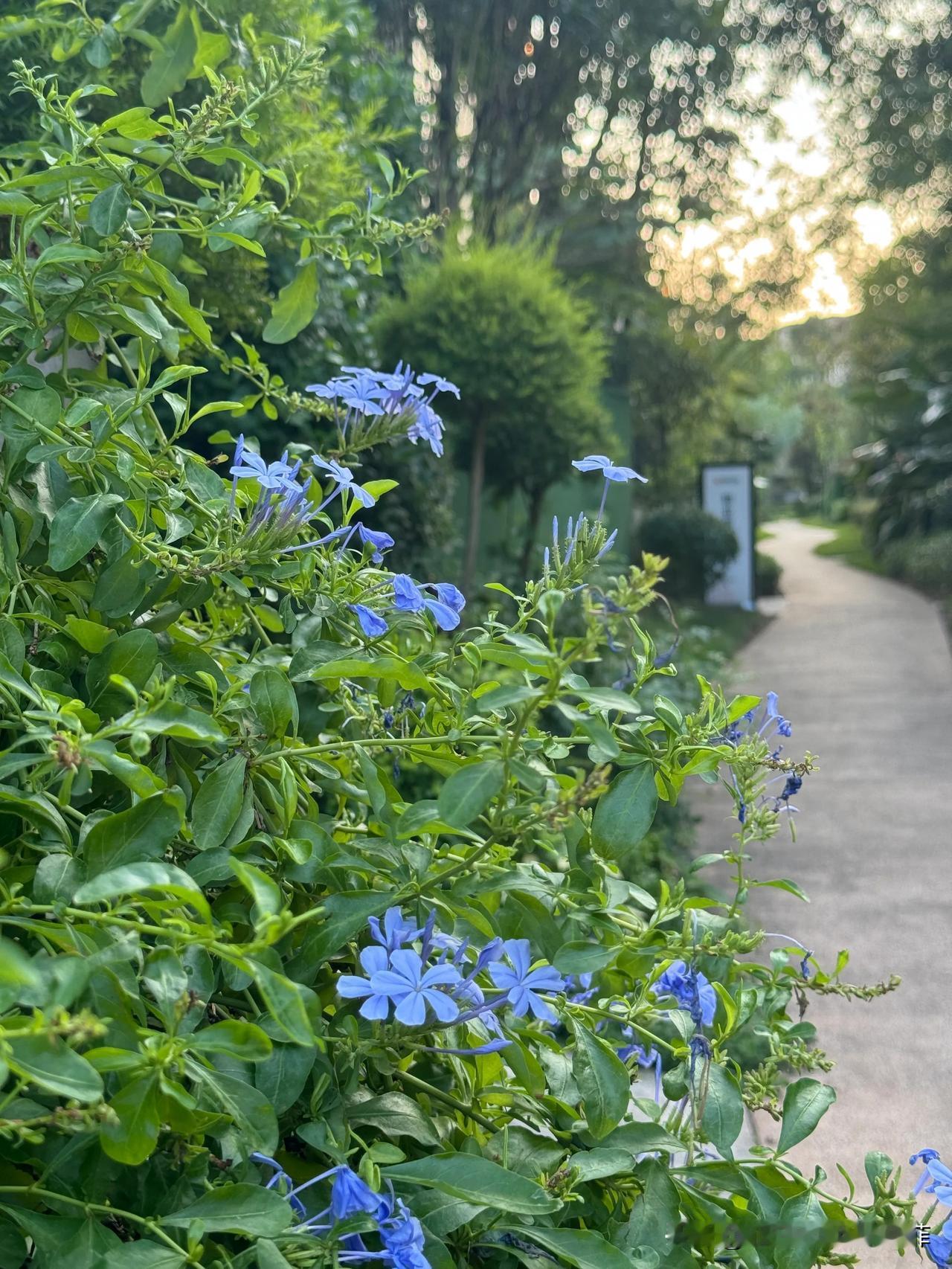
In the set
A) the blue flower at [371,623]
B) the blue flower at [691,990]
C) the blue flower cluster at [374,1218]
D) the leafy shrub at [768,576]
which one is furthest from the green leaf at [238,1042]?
the leafy shrub at [768,576]

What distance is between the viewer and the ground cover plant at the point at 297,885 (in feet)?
2.30

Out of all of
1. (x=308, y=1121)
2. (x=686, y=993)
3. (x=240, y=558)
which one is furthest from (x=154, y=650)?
(x=686, y=993)

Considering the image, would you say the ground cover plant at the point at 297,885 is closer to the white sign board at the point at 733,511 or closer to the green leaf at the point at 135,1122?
the green leaf at the point at 135,1122

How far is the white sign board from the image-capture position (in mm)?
12570

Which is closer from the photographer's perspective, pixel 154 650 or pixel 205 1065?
pixel 205 1065

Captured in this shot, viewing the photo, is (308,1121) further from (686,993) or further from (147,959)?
(686,993)

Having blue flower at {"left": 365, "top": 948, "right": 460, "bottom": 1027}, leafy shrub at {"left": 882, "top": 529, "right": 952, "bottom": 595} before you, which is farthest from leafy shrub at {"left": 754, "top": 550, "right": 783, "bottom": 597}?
blue flower at {"left": 365, "top": 948, "right": 460, "bottom": 1027}

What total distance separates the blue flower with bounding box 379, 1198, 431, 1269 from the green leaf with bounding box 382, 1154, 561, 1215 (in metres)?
0.04

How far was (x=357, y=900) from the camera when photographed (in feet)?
2.77

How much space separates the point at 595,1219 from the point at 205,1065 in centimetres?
45

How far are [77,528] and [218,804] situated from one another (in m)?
0.27

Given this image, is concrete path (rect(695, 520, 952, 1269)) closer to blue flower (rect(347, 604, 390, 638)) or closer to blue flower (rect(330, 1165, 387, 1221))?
blue flower (rect(330, 1165, 387, 1221))

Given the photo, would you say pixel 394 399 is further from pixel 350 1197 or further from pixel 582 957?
pixel 350 1197

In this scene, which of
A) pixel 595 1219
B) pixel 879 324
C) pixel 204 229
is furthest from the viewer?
pixel 879 324
